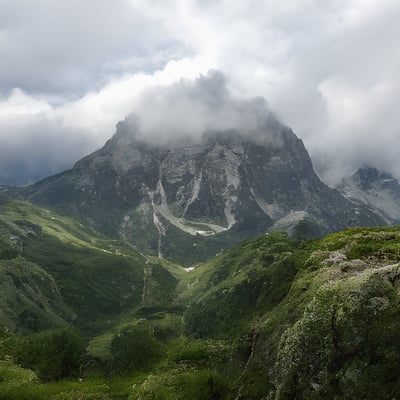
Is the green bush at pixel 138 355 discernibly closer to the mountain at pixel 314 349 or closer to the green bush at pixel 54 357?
the green bush at pixel 54 357

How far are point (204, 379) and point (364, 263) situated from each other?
91.6 ft

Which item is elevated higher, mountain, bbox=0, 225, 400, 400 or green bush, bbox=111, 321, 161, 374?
mountain, bbox=0, 225, 400, 400

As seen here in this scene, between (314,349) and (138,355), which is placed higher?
(314,349)

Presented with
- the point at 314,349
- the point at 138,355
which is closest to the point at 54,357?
the point at 138,355

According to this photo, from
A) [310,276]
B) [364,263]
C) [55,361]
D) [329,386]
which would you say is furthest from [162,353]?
[329,386]

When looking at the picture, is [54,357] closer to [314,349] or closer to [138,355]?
[138,355]

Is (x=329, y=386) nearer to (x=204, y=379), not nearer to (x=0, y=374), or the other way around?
(x=204, y=379)

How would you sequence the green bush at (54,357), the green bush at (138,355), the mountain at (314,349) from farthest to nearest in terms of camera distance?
the green bush at (138,355), the green bush at (54,357), the mountain at (314,349)

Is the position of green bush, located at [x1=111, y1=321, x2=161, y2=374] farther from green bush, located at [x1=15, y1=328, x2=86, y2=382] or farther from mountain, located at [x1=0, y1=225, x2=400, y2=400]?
mountain, located at [x1=0, y1=225, x2=400, y2=400]

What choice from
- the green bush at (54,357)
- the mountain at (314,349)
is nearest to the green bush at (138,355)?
the green bush at (54,357)

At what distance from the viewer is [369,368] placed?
35.1 m

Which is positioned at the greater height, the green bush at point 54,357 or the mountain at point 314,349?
the mountain at point 314,349

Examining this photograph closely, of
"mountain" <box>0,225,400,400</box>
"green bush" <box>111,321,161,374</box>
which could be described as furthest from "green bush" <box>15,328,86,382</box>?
"mountain" <box>0,225,400,400</box>

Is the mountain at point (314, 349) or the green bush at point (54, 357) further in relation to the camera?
the green bush at point (54, 357)
